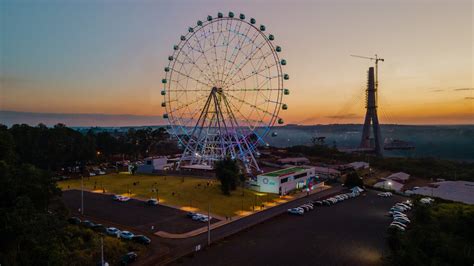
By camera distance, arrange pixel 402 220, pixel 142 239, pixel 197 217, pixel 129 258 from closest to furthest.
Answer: pixel 129 258
pixel 142 239
pixel 402 220
pixel 197 217

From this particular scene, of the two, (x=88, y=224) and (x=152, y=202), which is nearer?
(x=88, y=224)

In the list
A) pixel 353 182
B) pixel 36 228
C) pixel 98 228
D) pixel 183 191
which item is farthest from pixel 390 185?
pixel 36 228

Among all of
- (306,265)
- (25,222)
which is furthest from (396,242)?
(25,222)

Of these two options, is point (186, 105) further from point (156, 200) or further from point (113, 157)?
point (113, 157)

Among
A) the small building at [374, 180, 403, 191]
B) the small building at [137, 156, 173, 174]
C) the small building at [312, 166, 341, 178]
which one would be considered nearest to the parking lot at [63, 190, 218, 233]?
the small building at [137, 156, 173, 174]

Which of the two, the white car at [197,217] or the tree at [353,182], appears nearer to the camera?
the white car at [197,217]

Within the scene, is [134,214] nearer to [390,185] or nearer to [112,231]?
[112,231]

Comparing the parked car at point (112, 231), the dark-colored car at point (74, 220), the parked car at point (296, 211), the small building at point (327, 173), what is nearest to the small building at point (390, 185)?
the small building at point (327, 173)

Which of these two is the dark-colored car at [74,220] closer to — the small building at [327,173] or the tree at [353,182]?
the tree at [353,182]
